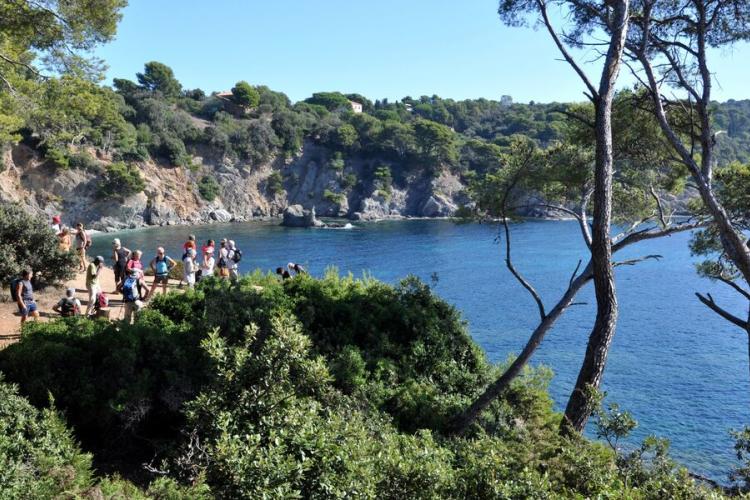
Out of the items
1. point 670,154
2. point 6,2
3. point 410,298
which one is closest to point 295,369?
point 410,298

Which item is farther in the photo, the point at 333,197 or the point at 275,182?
the point at 275,182

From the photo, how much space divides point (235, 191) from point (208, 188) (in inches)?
217

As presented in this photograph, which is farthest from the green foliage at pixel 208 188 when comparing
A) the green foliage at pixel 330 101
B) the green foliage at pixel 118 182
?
the green foliage at pixel 330 101

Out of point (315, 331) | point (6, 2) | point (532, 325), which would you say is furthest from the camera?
point (532, 325)

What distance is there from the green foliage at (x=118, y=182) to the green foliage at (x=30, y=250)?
49801mm

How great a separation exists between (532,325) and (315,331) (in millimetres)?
19241

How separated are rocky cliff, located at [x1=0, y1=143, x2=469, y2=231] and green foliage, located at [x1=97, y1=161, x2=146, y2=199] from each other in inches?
24.7

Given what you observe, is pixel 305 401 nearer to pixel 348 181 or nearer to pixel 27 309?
pixel 27 309

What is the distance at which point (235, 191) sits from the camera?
78.9 m

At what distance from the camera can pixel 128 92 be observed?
76.9m

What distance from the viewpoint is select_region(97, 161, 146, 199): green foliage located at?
59812 mm

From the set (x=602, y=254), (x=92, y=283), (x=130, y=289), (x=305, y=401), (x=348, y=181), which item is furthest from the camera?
(x=348, y=181)

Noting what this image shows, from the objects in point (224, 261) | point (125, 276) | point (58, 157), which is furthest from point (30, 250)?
point (58, 157)

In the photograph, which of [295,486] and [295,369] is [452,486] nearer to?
[295,486]
